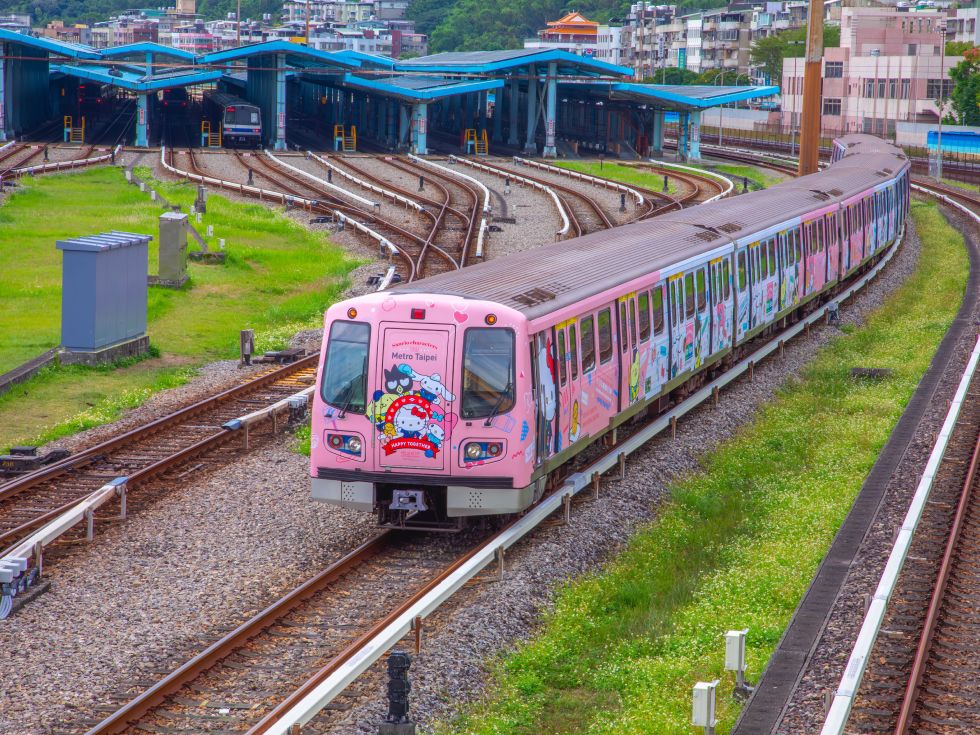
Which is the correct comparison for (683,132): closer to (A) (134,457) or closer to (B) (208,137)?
(B) (208,137)

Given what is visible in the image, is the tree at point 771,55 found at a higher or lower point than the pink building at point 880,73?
higher

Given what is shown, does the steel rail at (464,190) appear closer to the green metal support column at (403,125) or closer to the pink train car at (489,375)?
the green metal support column at (403,125)

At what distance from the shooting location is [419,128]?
225 ft

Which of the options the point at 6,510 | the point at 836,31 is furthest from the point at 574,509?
the point at 836,31

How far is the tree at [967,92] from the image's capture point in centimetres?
8231

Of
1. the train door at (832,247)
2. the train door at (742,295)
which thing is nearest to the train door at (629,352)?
the train door at (742,295)

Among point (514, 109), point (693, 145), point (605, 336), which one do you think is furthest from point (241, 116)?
point (605, 336)

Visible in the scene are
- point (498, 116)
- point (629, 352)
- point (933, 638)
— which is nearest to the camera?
point (933, 638)

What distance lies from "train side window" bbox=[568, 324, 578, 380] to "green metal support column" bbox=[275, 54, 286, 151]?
5608cm

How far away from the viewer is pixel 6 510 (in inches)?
587

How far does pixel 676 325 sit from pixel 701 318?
132 cm

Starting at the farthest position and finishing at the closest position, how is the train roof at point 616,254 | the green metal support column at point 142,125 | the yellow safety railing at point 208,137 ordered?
1. the yellow safety railing at point 208,137
2. the green metal support column at point 142,125
3. the train roof at point 616,254

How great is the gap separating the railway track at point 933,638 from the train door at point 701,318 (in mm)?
4261

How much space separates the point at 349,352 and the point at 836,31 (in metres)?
126
